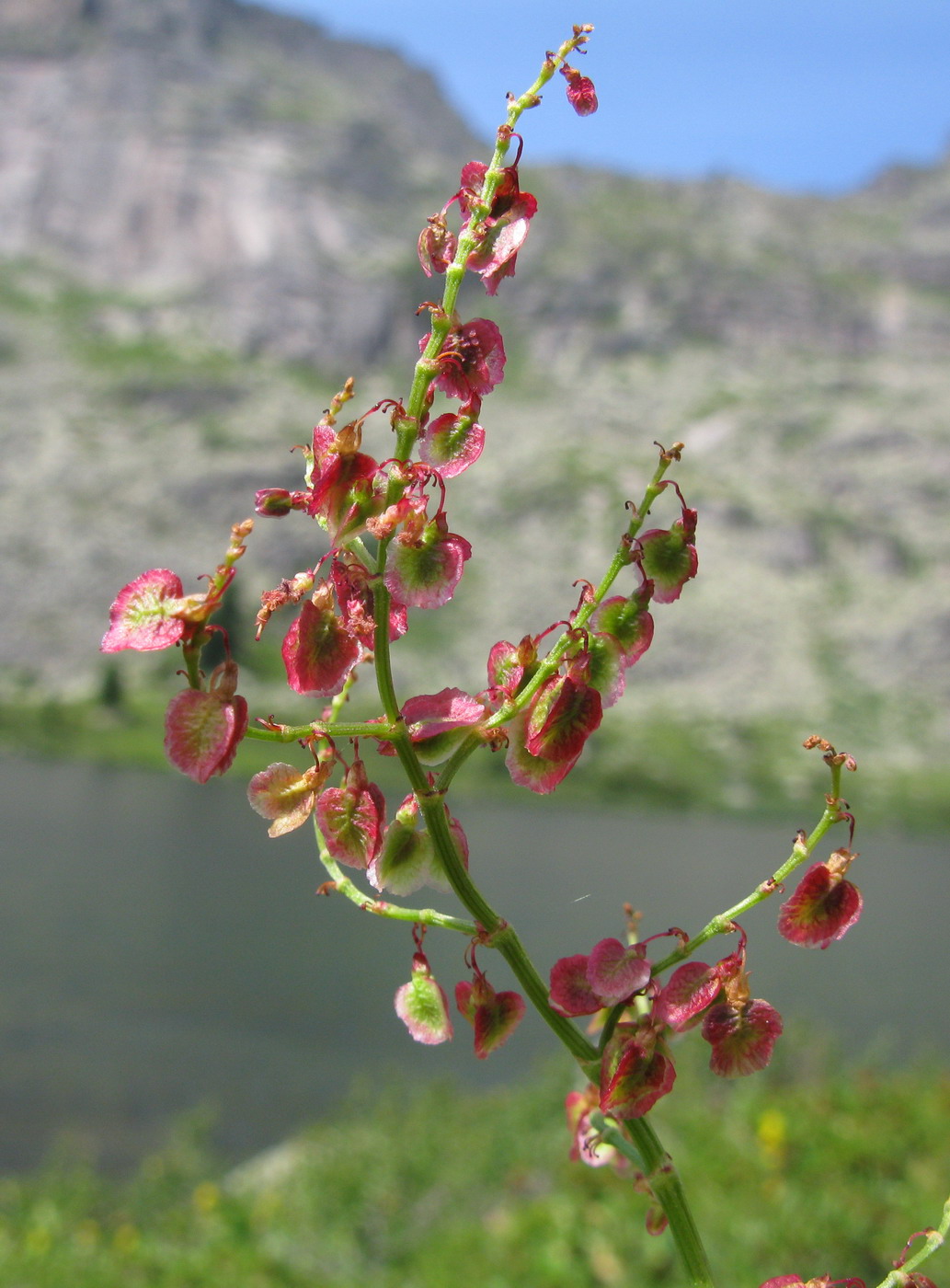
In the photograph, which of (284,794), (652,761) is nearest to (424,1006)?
(284,794)

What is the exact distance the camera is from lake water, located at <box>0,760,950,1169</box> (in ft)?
81.5

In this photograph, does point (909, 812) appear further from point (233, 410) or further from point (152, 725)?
point (233, 410)

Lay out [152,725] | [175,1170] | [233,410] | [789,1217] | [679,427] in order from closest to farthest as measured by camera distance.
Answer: [789,1217] → [175,1170] → [152,725] → [233,410] → [679,427]

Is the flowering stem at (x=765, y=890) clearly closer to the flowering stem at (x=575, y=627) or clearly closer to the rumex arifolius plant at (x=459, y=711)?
the rumex arifolius plant at (x=459, y=711)

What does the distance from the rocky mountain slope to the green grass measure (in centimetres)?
10575

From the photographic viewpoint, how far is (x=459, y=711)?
1123 millimetres

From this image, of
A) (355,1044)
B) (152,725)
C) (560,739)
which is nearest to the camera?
(560,739)

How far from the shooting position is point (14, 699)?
370 ft

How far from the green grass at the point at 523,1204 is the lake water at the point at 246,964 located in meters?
2.56

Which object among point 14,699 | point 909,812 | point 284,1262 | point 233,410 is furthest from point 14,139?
point 284,1262

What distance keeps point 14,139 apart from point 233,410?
214ft

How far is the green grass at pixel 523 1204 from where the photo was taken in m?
6.59

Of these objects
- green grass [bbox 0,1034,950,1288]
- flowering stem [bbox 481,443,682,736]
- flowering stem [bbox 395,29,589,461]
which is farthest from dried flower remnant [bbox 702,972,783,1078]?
green grass [bbox 0,1034,950,1288]

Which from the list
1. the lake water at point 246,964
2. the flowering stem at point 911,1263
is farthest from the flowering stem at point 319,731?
the lake water at point 246,964
